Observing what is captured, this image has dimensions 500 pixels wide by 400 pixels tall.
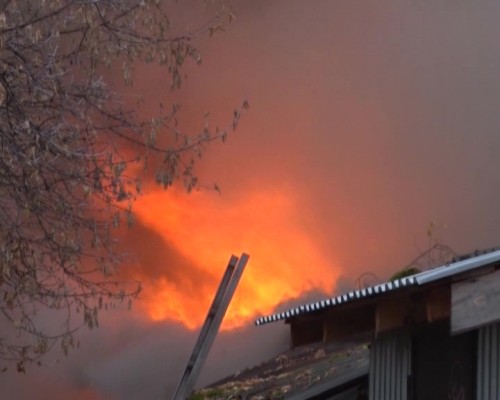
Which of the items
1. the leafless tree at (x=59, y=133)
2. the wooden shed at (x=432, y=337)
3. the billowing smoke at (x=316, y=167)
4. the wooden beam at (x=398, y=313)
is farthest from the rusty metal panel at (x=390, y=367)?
the billowing smoke at (x=316, y=167)

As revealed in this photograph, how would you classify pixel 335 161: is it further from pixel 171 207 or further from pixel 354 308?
pixel 354 308

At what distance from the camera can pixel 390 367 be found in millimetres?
6516

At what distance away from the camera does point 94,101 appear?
8.77m

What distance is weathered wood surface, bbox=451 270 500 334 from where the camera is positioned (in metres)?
5.71

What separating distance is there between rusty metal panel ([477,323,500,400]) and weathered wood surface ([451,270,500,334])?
1.33ft

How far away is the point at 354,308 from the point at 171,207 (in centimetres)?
478

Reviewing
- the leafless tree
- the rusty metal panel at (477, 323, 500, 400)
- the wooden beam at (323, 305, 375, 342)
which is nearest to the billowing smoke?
the leafless tree

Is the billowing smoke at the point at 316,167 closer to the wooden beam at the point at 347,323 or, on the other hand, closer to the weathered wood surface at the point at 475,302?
the wooden beam at the point at 347,323

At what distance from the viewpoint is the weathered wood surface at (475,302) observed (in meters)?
5.71

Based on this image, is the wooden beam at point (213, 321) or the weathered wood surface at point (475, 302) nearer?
the weathered wood surface at point (475, 302)

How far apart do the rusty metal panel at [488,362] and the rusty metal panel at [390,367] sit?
0.48 metres

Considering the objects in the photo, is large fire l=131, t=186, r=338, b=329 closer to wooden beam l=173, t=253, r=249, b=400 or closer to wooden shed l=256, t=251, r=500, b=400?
wooden beam l=173, t=253, r=249, b=400

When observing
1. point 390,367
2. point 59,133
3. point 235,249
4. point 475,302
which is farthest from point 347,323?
point 235,249

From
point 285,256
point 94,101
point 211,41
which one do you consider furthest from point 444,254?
point 94,101
